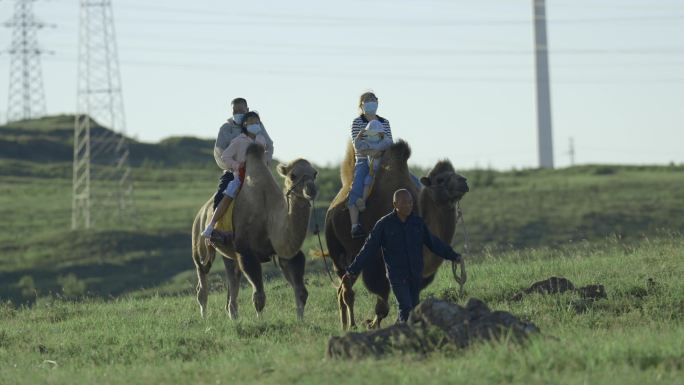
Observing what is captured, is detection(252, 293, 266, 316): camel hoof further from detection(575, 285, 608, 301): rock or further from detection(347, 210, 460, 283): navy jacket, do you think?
detection(575, 285, 608, 301): rock

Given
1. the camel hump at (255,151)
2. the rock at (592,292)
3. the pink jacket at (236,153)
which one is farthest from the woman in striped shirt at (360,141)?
the rock at (592,292)

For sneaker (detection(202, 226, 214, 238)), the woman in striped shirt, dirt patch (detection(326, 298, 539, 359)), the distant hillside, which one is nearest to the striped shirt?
the woman in striped shirt

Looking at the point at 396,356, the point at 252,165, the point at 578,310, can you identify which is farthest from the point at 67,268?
the point at 396,356

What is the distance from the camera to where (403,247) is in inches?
619

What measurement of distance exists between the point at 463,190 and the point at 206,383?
5.13 metres

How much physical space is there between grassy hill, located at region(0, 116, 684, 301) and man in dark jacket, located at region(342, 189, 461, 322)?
19588 millimetres

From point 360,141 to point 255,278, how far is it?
84.7 inches

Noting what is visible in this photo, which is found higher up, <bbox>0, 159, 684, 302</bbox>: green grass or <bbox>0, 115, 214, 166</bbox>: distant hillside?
<bbox>0, 115, 214, 166</bbox>: distant hillside

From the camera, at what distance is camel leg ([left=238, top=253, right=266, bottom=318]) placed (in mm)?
18422

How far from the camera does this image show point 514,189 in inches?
2653

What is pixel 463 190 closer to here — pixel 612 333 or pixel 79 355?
pixel 612 333

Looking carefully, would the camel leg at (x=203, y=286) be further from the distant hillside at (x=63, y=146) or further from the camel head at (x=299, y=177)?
the distant hillside at (x=63, y=146)

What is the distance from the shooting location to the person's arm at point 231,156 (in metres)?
19.3

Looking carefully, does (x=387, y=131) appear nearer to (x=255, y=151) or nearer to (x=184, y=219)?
(x=255, y=151)
